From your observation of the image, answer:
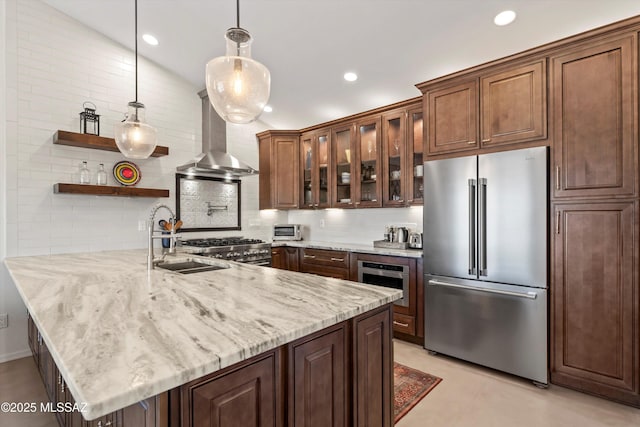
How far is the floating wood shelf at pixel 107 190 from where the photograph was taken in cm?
313

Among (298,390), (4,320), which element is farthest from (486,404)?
(4,320)

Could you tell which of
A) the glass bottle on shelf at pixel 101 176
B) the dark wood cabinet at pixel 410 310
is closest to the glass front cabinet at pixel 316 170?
the dark wood cabinet at pixel 410 310

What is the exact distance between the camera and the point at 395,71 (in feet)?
10.4

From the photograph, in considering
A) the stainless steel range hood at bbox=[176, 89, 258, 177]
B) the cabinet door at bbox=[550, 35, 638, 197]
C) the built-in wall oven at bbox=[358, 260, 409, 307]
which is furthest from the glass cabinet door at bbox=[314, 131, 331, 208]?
the cabinet door at bbox=[550, 35, 638, 197]

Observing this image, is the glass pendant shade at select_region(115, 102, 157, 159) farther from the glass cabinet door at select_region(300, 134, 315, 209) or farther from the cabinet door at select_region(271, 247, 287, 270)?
the glass cabinet door at select_region(300, 134, 315, 209)

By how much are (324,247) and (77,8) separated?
3698 mm

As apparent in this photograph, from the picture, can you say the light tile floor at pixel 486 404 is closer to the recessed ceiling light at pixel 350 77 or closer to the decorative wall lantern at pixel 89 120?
the decorative wall lantern at pixel 89 120

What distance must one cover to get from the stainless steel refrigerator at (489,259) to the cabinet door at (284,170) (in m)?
2.25

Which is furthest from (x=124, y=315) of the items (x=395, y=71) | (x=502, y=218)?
(x=395, y=71)

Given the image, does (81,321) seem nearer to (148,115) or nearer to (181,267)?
(181,267)

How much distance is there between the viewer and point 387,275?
3365 mm

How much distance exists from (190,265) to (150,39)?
2.70m

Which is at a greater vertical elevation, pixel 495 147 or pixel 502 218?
pixel 495 147

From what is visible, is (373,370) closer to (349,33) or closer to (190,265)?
(190,265)
